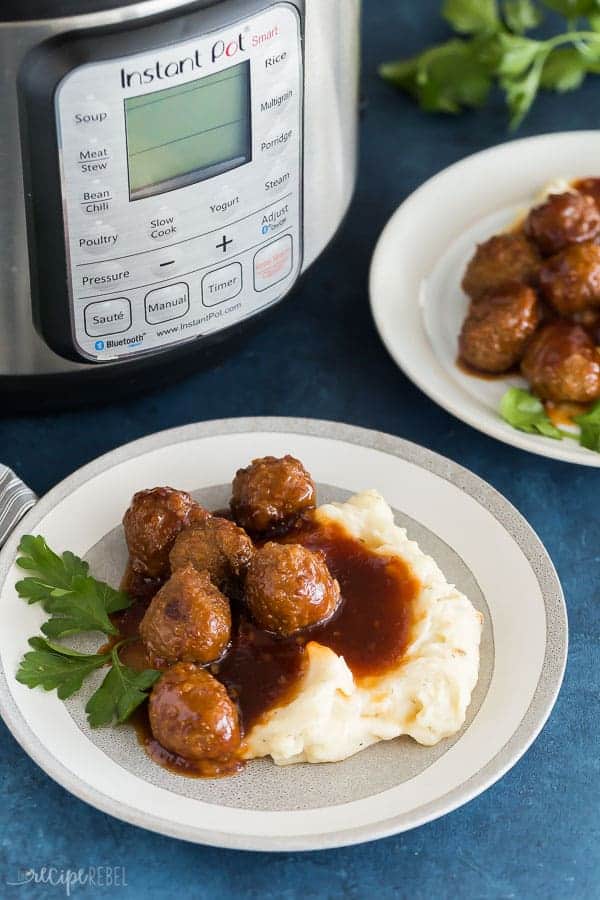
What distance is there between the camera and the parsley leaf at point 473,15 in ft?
7.86

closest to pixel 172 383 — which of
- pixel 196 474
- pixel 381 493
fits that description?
pixel 196 474

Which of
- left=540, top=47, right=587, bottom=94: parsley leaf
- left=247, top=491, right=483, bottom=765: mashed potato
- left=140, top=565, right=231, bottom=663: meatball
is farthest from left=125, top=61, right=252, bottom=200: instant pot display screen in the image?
left=540, top=47, right=587, bottom=94: parsley leaf

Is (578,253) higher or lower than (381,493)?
higher

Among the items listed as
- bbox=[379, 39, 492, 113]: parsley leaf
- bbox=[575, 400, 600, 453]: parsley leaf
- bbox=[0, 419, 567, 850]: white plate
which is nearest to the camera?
bbox=[0, 419, 567, 850]: white plate

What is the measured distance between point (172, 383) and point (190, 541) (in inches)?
18.1

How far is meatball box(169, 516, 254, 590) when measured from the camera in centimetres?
154

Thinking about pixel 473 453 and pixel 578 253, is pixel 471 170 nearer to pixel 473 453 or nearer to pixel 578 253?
pixel 578 253

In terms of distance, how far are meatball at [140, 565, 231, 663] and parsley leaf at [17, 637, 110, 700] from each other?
0.08m

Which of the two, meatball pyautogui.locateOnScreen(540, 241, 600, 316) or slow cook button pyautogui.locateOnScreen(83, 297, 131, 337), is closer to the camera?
slow cook button pyautogui.locateOnScreen(83, 297, 131, 337)

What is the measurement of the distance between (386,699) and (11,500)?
0.58m

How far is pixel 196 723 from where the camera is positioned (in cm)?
139

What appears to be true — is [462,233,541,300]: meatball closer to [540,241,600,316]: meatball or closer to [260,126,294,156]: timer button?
[540,241,600,316]: meatball

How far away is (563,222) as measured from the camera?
6.57 ft

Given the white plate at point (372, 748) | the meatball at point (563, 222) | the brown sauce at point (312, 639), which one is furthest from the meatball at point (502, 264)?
the brown sauce at point (312, 639)
